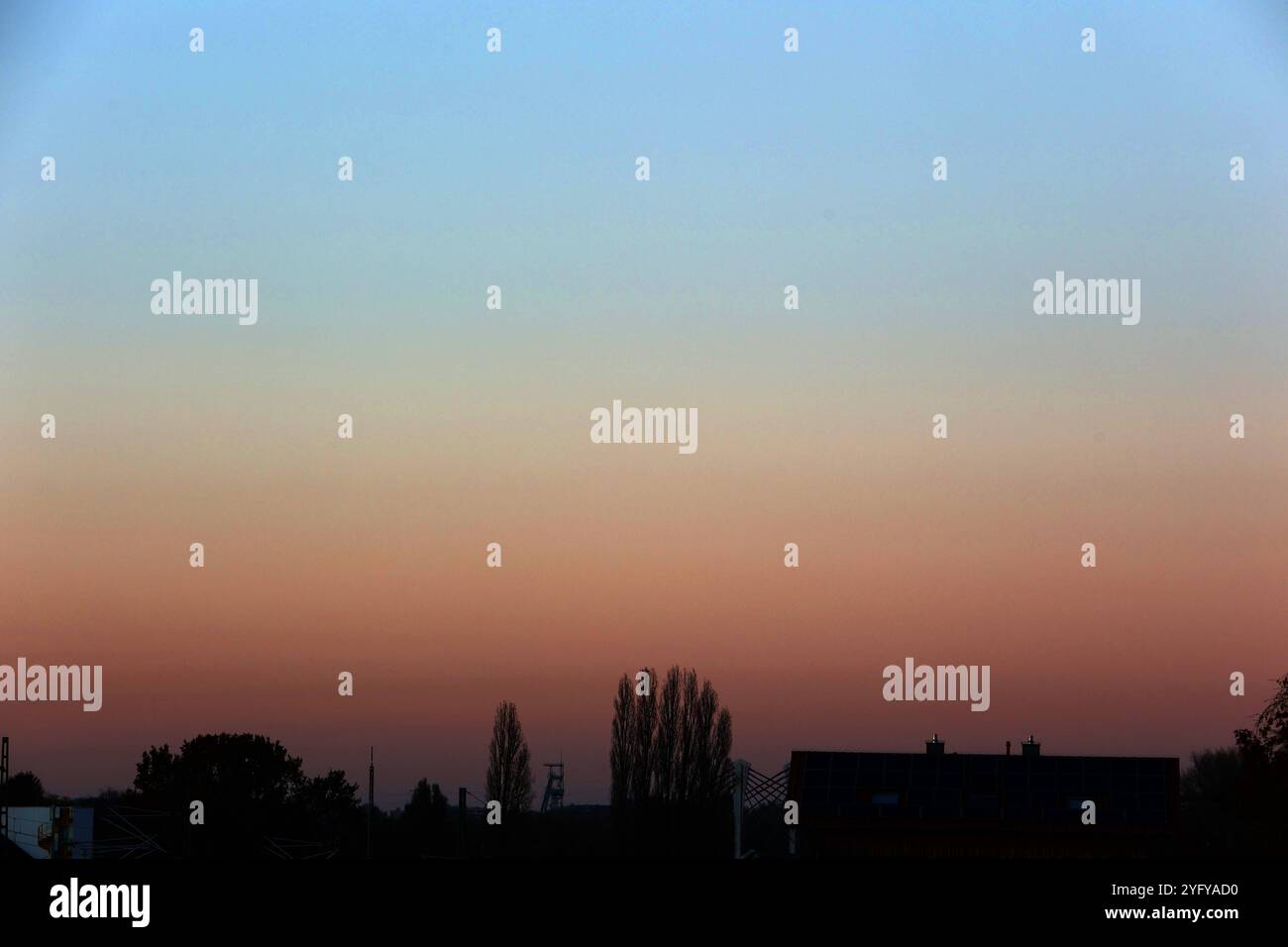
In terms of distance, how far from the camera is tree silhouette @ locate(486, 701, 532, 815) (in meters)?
91.1

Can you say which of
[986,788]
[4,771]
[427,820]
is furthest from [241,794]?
[986,788]

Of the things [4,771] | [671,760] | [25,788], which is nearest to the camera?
[4,771]

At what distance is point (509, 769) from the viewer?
91.8m

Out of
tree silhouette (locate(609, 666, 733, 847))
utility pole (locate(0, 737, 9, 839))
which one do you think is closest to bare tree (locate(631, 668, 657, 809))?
tree silhouette (locate(609, 666, 733, 847))

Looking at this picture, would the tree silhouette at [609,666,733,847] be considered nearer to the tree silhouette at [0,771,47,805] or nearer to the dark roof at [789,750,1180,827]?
the dark roof at [789,750,1180,827]

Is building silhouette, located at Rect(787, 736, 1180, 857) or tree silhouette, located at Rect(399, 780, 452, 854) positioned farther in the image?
tree silhouette, located at Rect(399, 780, 452, 854)

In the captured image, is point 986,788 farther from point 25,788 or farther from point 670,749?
point 25,788

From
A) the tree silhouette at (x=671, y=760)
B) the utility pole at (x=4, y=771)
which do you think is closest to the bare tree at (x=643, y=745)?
the tree silhouette at (x=671, y=760)

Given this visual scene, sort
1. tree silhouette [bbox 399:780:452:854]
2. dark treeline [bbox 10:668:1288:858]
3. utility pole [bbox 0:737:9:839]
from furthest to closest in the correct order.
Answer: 1. tree silhouette [bbox 399:780:452:854]
2. dark treeline [bbox 10:668:1288:858]
3. utility pole [bbox 0:737:9:839]

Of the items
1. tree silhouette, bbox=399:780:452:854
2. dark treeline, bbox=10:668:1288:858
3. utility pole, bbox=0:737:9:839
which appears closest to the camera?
utility pole, bbox=0:737:9:839

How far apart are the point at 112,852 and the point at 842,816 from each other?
33122 millimetres
